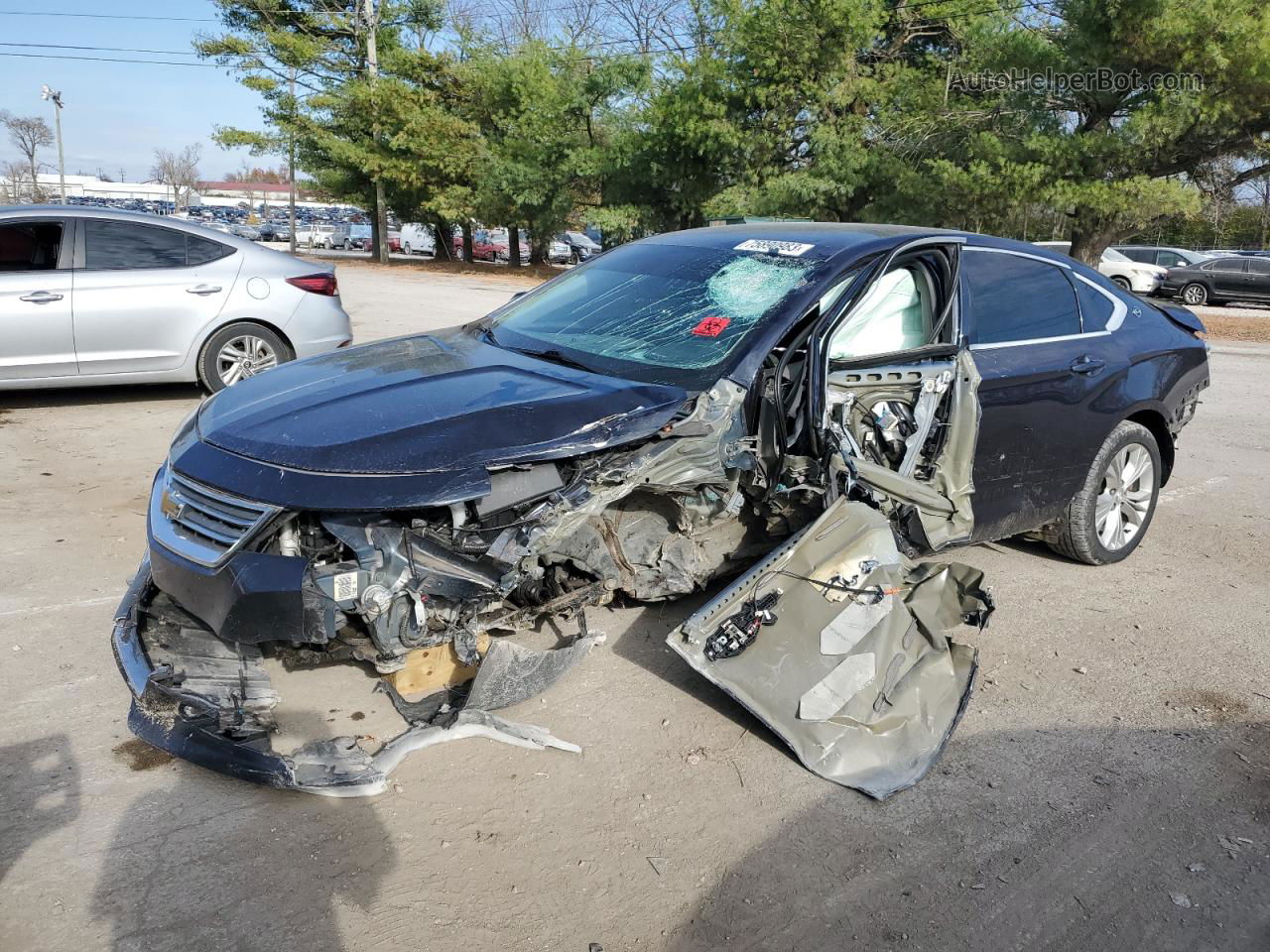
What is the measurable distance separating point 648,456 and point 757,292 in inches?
43.2

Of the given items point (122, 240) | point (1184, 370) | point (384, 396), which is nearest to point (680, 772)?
point (384, 396)

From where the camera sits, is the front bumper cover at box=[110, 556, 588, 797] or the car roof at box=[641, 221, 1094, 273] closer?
the front bumper cover at box=[110, 556, 588, 797]

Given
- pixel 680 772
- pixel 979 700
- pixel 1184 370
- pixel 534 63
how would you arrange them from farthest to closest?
pixel 534 63, pixel 1184 370, pixel 979 700, pixel 680 772

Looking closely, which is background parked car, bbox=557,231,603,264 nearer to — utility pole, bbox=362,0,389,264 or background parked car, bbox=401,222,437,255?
utility pole, bbox=362,0,389,264

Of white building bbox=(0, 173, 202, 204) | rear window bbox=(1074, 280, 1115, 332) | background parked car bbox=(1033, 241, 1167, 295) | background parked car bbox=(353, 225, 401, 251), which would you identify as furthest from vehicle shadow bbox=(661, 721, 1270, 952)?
white building bbox=(0, 173, 202, 204)

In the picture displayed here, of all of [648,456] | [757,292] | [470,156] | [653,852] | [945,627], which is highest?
[470,156]

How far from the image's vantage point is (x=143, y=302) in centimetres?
762

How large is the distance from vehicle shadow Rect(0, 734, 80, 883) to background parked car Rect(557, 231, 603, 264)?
117 ft

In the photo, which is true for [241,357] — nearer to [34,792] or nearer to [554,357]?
[554,357]

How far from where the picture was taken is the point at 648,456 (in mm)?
3434

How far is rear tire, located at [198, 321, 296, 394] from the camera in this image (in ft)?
26.2

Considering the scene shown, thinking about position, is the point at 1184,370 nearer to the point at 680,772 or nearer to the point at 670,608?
the point at 670,608

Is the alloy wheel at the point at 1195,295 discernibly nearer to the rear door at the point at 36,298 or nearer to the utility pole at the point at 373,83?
the utility pole at the point at 373,83

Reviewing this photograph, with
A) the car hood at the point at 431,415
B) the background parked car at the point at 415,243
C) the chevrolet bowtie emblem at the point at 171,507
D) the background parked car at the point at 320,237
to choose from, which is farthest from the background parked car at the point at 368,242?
the chevrolet bowtie emblem at the point at 171,507
